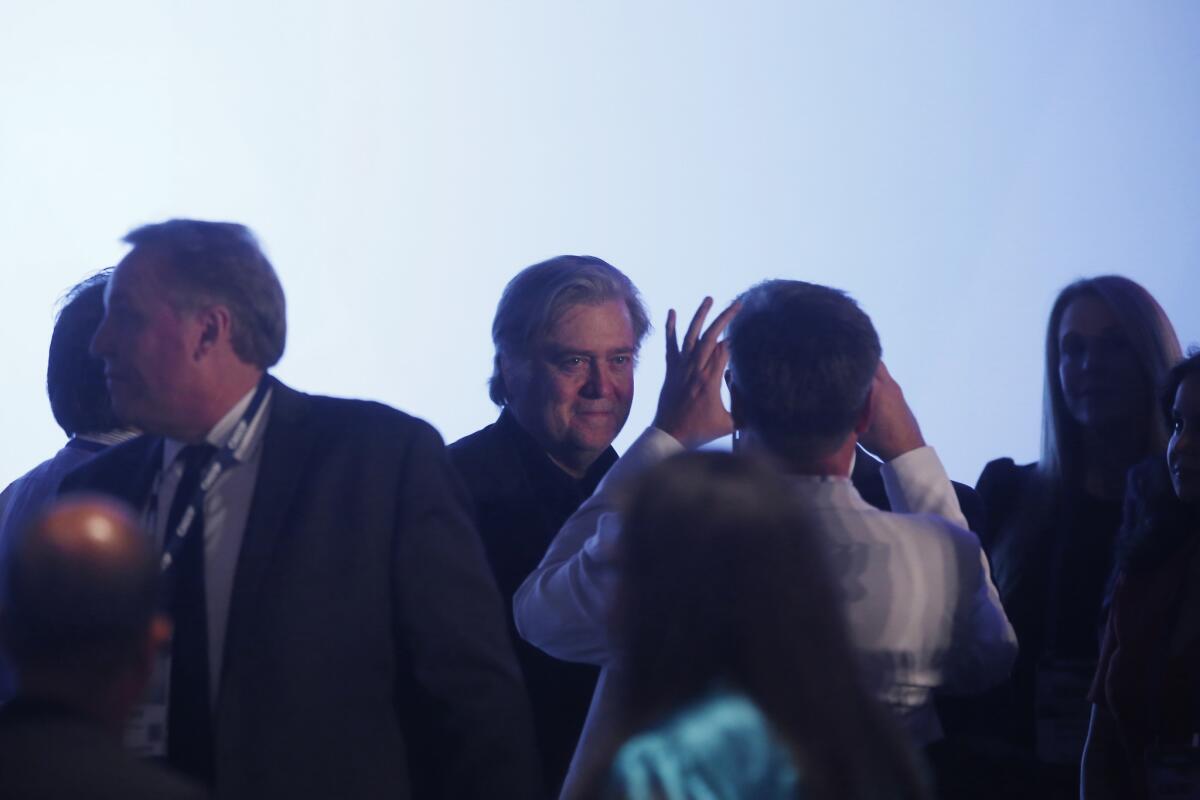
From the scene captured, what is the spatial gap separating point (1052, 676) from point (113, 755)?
180 centimetres

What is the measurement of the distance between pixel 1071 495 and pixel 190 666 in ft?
5.79

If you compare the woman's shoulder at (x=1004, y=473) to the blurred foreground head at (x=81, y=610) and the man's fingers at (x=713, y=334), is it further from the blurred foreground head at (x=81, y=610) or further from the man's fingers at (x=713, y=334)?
the blurred foreground head at (x=81, y=610)

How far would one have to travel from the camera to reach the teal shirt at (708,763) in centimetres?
127

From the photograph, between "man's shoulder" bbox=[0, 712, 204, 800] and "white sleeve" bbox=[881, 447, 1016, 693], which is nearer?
"man's shoulder" bbox=[0, 712, 204, 800]

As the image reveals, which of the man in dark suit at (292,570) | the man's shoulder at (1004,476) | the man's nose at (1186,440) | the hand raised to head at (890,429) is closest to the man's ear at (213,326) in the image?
the man in dark suit at (292,570)

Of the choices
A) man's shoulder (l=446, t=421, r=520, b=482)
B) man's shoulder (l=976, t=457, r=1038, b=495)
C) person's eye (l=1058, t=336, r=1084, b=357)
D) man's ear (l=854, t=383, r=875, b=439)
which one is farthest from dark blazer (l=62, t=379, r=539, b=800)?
person's eye (l=1058, t=336, r=1084, b=357)

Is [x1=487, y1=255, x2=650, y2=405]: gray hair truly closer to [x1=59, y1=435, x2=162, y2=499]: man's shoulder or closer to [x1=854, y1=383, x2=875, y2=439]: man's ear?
[x1=59, y1=435, x2=162, y2=499]: man's shoulder

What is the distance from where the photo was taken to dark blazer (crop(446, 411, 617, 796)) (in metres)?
2.68

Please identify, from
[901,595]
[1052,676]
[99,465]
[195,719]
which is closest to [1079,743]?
[1052,676]

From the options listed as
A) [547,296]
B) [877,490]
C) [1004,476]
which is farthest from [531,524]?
[1004,476]

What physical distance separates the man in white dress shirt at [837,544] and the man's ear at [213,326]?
60cm

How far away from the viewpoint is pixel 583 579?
2.03 m

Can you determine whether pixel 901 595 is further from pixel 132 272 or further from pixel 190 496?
pixel 132 272

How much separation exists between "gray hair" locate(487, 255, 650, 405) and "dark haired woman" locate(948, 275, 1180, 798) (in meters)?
0.88
